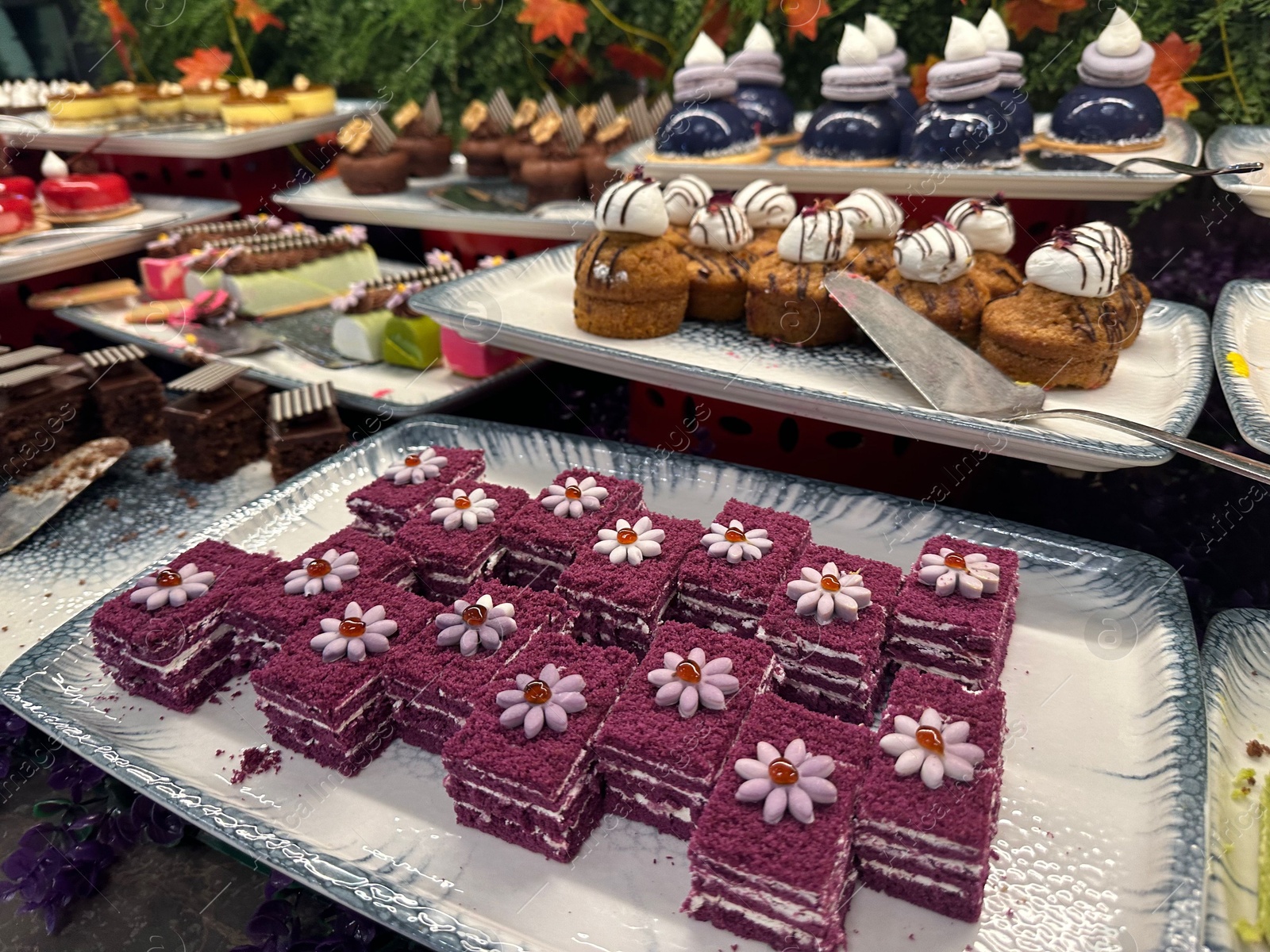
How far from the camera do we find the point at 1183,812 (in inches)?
67.5

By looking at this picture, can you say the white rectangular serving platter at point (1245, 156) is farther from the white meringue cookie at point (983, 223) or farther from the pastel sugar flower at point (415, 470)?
the pastel sugar flower at point (415, 470)

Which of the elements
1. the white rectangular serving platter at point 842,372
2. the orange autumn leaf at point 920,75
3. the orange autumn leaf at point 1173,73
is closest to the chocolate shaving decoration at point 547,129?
the white rectangular serving platter at point 842,372

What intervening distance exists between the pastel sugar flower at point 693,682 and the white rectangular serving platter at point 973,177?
2.20 meters

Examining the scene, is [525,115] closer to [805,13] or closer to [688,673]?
[805,13]

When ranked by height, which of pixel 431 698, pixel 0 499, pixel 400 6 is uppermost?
pixel 400 6

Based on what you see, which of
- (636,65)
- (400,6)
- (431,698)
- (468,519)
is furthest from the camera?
(400,6)

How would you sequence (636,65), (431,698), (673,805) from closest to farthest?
1. (673,805)
2. (431,698)
3. (636,65)

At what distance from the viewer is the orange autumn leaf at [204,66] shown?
5.80m

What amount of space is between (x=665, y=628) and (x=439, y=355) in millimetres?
2343

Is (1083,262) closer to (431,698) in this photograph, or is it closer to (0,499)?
(431,698)

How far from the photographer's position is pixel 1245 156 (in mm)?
3014

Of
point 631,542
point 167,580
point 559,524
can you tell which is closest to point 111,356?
point 167,580

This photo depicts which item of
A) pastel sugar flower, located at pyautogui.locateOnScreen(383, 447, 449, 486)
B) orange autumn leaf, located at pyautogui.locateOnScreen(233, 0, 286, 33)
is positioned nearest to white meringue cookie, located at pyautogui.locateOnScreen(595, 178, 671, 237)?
pastel sugar flower, located at pyautogui.locateOnScreen(383, 447, 449, 486)

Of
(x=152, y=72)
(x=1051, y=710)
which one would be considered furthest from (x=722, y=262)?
(x=152, y=72)
